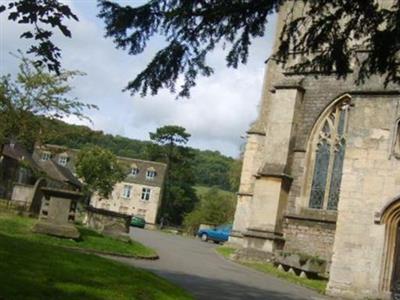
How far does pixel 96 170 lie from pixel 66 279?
51418mm

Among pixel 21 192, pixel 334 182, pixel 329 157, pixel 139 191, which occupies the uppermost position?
pixel 139 191

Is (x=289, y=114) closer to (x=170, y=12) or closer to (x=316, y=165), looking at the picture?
(x=316, y=165)

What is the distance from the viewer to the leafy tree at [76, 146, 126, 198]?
58.9 metres

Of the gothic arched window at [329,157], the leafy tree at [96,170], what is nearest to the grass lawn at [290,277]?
the gothic arched window at [329,157]

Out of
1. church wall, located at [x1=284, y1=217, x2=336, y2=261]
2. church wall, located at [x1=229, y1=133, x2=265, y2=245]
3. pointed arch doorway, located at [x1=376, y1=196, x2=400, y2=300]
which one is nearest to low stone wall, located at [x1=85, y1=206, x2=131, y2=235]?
church wall, located at [x1=284, y1=217, x2=336, y2=261]

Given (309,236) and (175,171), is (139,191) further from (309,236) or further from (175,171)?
(309,236)

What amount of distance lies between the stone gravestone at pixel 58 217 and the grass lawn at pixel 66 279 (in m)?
5.92

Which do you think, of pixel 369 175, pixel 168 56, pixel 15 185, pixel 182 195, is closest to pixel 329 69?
pixel 168 56

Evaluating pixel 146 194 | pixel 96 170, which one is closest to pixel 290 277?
pixel 96 170

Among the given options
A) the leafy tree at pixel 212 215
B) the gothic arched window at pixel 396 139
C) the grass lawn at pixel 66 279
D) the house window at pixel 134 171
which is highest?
the house window at pixel 134 171

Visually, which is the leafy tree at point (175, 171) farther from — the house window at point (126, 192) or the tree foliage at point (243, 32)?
the tree foliage at point (243, 32)

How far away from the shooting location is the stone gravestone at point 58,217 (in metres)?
16.6

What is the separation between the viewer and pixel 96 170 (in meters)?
58.8

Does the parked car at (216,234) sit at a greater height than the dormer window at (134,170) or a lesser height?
lesser
